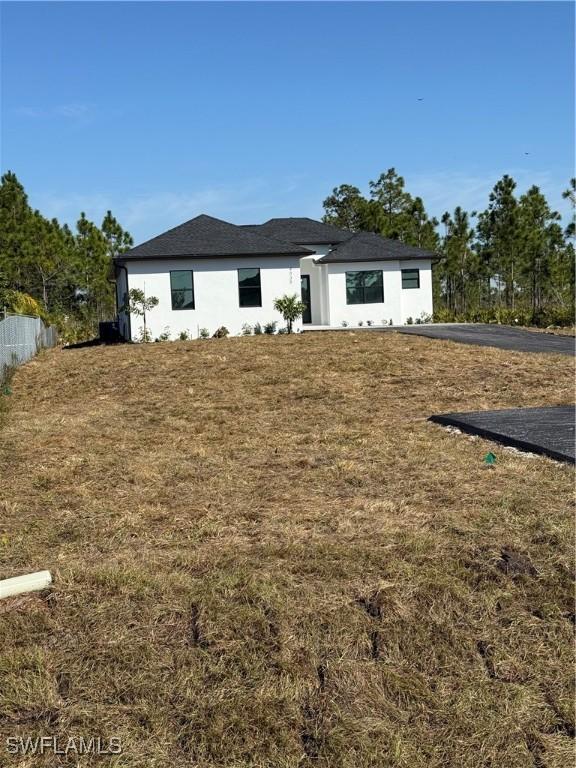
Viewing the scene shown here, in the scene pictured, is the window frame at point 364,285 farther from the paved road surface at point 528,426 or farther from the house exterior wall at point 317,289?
the paved road surface at point 528,426

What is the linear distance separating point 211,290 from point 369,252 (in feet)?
24.9

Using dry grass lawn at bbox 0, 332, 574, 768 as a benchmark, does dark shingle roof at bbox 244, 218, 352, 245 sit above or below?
above

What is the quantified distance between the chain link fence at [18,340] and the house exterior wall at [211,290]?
320 cm

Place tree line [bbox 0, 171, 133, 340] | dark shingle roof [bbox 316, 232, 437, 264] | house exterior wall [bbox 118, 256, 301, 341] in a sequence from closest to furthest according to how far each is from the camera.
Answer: house exterior wall [bbox 118, 256, 301, 341], dark shingle roof [bbox 316, 232, 437, 264], tree line [bbox 0, 171, 133, 340]

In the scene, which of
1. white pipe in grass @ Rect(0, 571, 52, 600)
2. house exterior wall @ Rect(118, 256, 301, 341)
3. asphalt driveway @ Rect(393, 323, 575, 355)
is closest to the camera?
white pipe in grass @ Rect(0, 571, 52, 600)

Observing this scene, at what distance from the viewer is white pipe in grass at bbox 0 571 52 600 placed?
156 inches

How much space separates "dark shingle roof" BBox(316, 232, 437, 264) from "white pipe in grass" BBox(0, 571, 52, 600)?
23832 millimetres

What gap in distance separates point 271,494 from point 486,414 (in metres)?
4.24

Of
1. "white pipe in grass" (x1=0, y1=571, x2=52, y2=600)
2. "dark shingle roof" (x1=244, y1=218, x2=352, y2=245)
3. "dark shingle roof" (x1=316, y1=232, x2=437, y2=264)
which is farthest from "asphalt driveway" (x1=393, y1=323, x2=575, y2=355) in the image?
"white pipe in grass" (x1=0, y1=571, x2=52, y2=600)

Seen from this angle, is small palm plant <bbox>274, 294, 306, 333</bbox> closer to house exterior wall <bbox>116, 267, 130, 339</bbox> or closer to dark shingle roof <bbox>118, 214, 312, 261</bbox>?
dark shingle roof <bbox>118, 214, 312, 261</bbox>

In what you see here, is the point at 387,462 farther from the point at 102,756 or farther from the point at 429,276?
the point at 429,276

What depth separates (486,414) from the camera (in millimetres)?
9125

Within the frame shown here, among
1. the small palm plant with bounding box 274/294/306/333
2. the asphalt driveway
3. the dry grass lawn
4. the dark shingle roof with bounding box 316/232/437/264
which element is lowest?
the dry grass lawn

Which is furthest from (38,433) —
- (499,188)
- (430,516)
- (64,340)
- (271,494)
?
(499,188)
